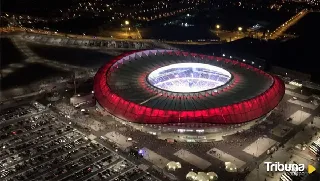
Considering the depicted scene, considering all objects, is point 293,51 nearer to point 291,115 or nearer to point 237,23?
point 237,23

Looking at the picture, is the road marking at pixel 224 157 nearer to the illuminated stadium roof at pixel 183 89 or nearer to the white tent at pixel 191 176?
the illuminated stadium roof at pixel 183 89

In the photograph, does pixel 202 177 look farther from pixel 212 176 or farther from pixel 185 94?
pixel 185 94

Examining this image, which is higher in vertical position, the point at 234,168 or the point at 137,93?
the point at 137,93

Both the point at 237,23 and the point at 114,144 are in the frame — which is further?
the point at 237,23

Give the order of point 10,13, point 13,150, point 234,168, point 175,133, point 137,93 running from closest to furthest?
point 234,168 < point 13,150 < point 175,133 < point 137,93 < point 10,13

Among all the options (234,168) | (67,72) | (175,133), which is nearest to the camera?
(234,168)

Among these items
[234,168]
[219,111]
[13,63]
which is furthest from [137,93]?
[13,63]

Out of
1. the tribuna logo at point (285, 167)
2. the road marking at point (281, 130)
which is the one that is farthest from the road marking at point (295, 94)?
the tribuna logo at point (285, 167)

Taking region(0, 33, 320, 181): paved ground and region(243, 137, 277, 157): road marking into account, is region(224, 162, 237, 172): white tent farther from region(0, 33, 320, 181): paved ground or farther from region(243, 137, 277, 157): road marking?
region(243, 137, 277, 157): road marking
